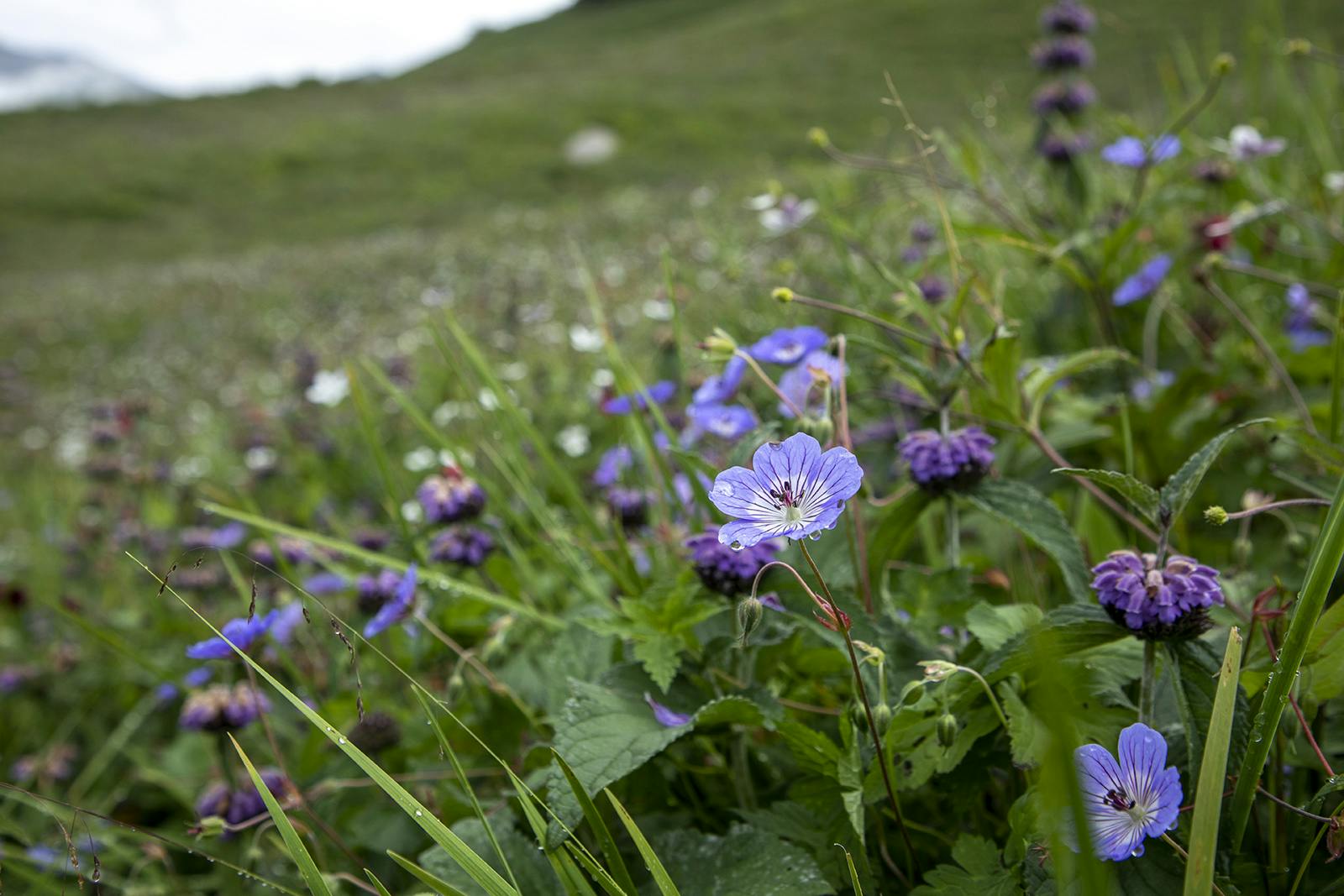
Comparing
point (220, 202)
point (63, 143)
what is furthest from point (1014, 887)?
point (63, 143)

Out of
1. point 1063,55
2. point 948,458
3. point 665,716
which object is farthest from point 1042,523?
point 1063,55

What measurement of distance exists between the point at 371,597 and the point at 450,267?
616 centimetres

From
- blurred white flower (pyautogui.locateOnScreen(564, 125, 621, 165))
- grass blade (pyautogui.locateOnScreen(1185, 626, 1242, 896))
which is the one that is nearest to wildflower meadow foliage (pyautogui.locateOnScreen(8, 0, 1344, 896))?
grass blade (pyautogui.locateOnScreen(1185, 626, 1242, 896))

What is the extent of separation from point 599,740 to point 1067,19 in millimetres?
1954

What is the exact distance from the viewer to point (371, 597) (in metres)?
1.49

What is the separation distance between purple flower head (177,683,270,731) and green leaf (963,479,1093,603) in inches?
37.5

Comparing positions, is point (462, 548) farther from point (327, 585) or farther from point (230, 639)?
point (327, 585)

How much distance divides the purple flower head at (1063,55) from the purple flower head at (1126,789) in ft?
6.03

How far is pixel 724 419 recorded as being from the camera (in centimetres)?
122

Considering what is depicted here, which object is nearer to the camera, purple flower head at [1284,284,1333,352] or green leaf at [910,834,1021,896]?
green leaf at [910,834,1021,896]

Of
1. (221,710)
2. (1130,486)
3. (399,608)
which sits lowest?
(221,710)

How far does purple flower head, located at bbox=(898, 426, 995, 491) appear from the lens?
34.4 inches

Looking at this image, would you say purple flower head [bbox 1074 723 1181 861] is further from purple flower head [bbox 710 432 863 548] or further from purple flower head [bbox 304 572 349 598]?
purple flower head [bbox 304 572 349 598]

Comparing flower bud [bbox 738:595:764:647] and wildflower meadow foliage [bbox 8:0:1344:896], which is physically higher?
flower bud [bbox 738:595:764:647]
